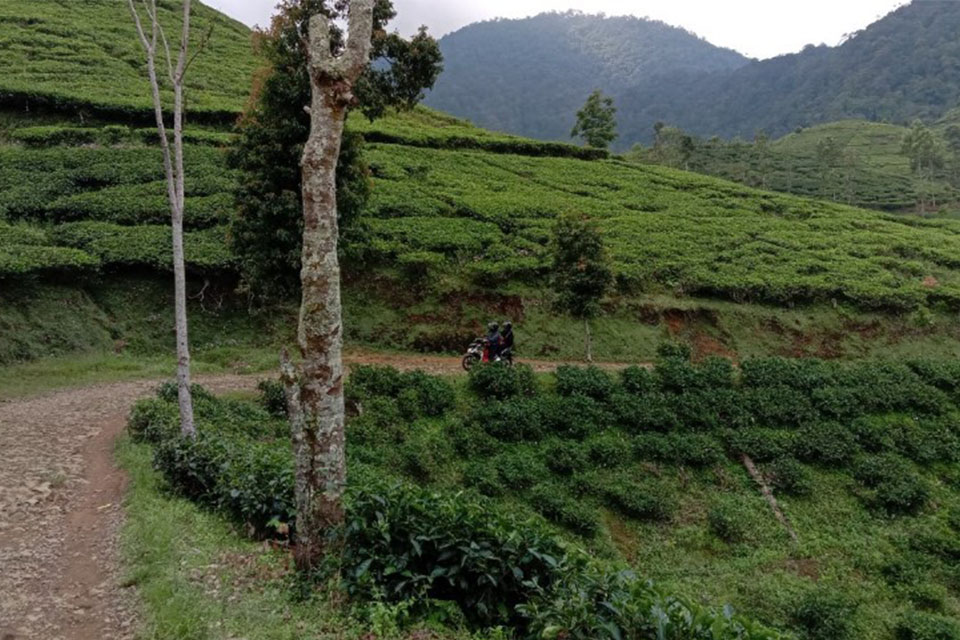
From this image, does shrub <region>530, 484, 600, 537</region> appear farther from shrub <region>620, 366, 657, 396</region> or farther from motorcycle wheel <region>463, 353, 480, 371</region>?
motorcycle wheel <region>463, 353, 480, 371</region>

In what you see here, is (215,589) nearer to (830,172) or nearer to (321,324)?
(321,324)

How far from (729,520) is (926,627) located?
13.4ft

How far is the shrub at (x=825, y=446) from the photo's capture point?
57.5 ft

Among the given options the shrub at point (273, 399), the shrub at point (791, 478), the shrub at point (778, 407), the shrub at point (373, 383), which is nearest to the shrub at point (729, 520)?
the shrub at point (791, 478)

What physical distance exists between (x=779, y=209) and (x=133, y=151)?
39446 mm

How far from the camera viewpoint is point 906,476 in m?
16.9

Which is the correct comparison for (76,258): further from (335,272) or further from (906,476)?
(906,476)

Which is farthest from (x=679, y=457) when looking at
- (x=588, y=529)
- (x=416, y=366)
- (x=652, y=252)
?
(x=652, y=252)

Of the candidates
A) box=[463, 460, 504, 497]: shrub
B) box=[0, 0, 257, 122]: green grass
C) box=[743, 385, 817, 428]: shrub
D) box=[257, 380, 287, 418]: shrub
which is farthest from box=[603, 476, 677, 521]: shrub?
box=[0, 0, 257, 122]: green grass

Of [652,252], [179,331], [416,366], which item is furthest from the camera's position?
[652,252]

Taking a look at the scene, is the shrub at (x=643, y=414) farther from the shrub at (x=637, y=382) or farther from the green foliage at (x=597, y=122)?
the green foliage at (x=597, y=122)

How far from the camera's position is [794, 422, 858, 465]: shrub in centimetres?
1752

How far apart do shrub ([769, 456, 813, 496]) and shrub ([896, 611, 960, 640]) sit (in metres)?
4.22

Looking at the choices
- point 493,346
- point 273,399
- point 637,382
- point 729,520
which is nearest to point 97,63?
point 273,399
